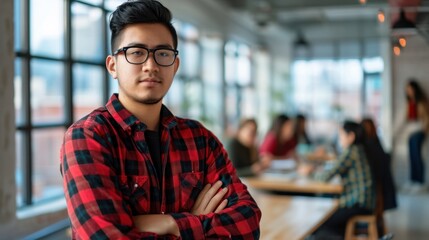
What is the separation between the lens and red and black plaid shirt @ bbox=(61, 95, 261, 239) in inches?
57.2

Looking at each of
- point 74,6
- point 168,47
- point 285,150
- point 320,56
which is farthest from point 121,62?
point 320,56

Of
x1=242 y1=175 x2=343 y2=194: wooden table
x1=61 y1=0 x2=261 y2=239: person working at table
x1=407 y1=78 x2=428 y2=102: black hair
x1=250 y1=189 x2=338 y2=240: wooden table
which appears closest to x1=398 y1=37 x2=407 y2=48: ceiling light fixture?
x1=242 y1=175 x2=343 y2=194: wooden table

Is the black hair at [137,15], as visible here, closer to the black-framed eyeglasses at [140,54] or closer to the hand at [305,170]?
the black-framed eyeglasses at [140,54]

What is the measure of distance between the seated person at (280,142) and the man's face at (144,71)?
17.2 feet

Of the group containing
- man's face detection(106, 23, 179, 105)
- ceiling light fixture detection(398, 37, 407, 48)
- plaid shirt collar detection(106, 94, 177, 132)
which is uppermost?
ceiling light fixture detection(398, 37, 407, 48)

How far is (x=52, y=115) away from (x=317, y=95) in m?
7.94

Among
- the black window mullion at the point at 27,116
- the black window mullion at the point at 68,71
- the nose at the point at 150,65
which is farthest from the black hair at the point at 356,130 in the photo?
the nose at the point at 150,65

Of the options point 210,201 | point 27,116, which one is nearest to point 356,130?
point 27,116

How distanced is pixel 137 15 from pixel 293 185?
3.45 meters

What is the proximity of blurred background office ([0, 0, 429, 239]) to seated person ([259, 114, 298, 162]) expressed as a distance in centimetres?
131

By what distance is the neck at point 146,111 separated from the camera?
161cm

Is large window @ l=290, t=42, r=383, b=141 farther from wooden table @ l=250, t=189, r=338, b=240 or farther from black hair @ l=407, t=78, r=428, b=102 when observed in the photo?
wooden table @ l=250, t=189, r=338, b=240

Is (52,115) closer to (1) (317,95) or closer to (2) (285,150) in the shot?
(2) (285,150)

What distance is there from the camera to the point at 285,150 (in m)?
7.18
